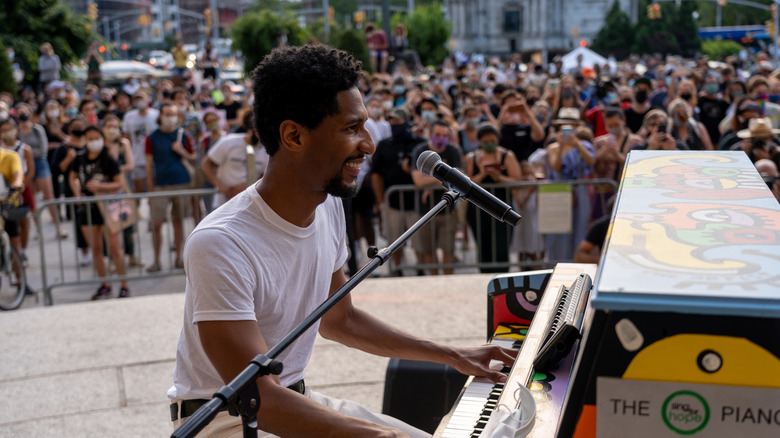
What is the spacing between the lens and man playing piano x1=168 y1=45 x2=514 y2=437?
241cm

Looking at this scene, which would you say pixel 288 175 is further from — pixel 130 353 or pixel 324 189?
pixel 130 353

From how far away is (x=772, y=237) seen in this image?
2072 mm

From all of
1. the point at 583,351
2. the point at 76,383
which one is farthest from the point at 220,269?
the point at 76,383

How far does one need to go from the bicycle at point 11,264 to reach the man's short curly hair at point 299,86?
7.03m

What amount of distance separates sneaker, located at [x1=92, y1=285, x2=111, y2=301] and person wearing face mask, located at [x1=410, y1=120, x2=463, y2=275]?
3151mm

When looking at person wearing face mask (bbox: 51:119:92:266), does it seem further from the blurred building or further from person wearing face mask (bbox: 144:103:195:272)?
the blurred building

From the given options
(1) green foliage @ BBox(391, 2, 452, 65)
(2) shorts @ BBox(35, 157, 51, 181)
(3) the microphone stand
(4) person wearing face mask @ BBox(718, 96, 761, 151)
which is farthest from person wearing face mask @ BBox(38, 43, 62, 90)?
(1) green foliage @ BBox(391, 2, 452, 65)

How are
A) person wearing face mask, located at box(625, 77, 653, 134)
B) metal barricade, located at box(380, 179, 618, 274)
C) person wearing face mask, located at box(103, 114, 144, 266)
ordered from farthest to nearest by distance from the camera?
person wearing face mask, located at box(625, 77, 653, 134) < person wearing face mask, located at box(103, 114, 144, 266) < metal barricade, located at box(380, 179, 618, 274)

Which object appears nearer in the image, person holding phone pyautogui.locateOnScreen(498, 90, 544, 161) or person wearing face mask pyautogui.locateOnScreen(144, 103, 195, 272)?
person wearing face mask pyautogui.locateOnScreen(144, 103, 195, 272)

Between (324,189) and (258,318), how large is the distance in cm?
43

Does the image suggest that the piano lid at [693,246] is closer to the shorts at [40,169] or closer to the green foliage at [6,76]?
the shorts at [40,169]

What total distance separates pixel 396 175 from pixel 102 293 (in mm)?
3208

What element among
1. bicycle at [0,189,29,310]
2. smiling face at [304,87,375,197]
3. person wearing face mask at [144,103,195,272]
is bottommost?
bicycle at [0,189,29,310]

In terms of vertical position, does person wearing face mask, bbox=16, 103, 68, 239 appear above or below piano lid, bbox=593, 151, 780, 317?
below
